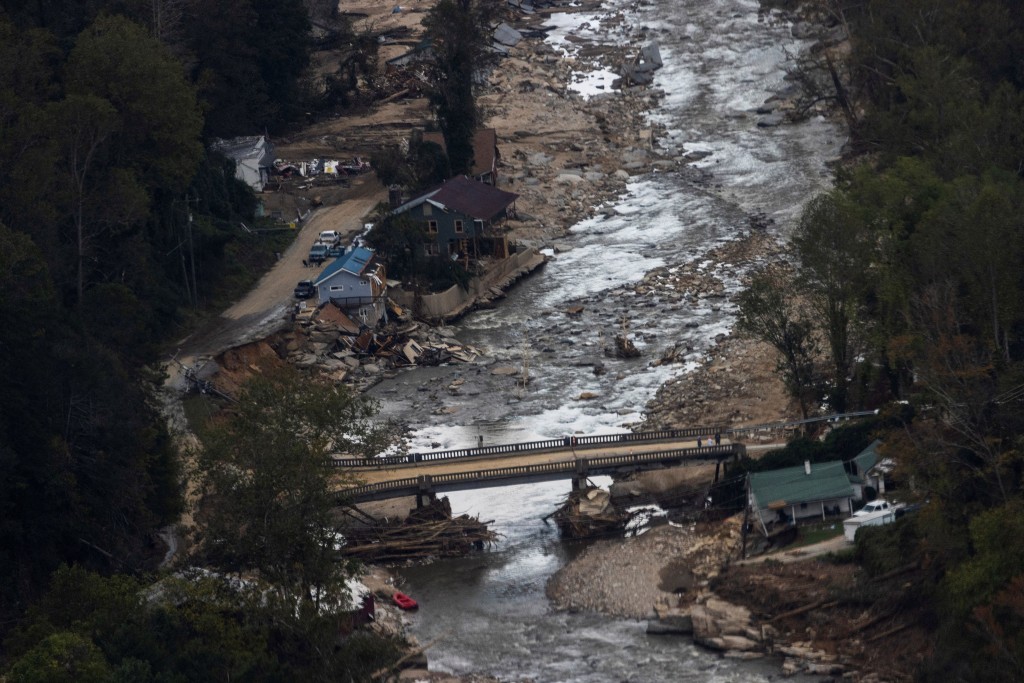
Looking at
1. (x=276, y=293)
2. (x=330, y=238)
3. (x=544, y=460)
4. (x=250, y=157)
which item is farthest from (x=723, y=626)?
(x=250, y=157)

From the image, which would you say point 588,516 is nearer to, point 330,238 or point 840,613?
point 840,613

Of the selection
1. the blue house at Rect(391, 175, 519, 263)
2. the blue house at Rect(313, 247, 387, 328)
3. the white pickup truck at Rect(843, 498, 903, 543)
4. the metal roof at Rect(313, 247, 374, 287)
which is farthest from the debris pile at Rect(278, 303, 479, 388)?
the white pickup truck at Rect(843, 498, 903, 543)

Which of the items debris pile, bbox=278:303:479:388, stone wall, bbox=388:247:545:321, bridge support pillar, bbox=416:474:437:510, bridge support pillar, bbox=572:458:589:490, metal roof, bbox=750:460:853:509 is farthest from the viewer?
stone wall, bbox=388:247:545:321

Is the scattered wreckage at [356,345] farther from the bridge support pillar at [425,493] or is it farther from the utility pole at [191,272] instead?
the bridge support pillar at [425,493]

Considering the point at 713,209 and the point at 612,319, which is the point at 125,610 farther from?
the point at 713,209

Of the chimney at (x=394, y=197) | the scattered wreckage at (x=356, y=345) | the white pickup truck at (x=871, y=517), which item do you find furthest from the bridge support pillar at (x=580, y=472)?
the chimney at (x=394, y=197)

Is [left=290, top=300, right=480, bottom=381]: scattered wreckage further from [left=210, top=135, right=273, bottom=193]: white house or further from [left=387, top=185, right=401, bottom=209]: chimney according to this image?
[left=210, top=135, right=273, bottom=193]: white house

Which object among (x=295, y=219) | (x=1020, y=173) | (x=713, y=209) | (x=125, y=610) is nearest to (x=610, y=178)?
(x=713, y=209)
